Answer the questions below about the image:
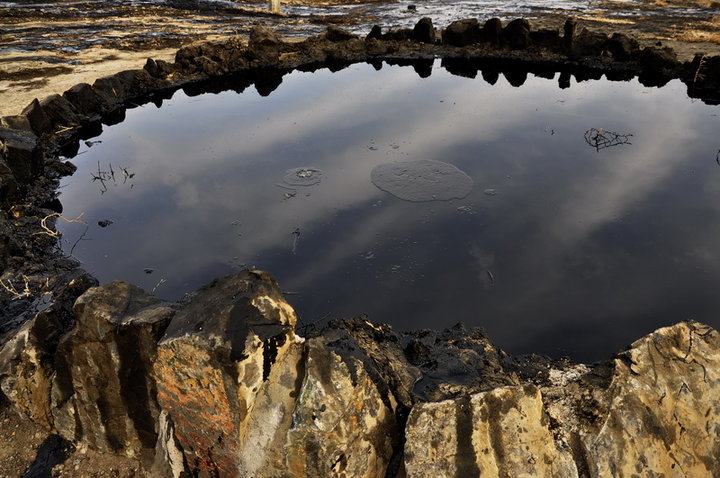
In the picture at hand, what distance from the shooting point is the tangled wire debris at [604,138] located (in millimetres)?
11992

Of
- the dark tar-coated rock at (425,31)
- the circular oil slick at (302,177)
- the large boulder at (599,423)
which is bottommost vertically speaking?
the circular oil slick at (302,177)

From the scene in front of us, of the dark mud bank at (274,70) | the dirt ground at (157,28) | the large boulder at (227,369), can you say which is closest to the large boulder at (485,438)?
the large boulder at (227,369)

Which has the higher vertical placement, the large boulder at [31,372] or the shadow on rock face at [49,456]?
the large boulder at [31,372]

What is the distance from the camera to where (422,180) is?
10.4 m

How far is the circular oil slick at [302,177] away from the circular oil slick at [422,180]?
1166mm

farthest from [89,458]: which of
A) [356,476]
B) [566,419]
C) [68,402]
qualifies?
[566,419]

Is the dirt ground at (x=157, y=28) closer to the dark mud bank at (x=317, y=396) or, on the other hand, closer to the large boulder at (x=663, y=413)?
the dark mud bank at (x=317, y=396)

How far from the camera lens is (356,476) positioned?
11.9 feet

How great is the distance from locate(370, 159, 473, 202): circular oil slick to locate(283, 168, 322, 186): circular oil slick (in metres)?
1.17

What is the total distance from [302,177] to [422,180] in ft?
8.21

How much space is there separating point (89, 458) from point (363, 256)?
187 inches

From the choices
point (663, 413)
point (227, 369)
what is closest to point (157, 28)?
point (227, 369)

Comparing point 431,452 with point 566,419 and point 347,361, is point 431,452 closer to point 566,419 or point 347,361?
point 347,361

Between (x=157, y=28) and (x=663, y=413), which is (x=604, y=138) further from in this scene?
(x=157, y=28)
